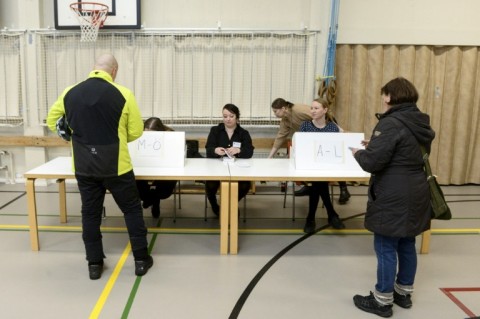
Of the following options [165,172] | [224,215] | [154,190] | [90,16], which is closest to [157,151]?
[165,172]

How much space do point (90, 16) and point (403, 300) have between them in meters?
4.26

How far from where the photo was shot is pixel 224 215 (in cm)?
322

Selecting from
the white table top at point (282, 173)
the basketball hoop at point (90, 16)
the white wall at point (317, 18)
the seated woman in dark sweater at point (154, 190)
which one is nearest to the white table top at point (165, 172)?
the white table top at point (282, 173)

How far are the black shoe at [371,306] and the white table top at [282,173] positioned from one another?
0.93 m

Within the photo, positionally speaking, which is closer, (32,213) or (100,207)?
(100,207)

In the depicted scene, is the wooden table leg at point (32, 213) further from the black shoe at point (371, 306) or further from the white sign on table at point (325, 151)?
the black shoe at point (371, 306)

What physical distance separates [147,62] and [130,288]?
310cm

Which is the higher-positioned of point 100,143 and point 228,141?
point 100,143

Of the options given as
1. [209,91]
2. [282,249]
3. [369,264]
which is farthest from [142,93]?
[369,264]

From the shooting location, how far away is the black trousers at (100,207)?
2746mm

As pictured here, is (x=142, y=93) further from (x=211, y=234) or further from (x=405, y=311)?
(x=405, y=311)

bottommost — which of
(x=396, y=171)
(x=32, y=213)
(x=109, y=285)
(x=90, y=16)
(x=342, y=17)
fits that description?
(x=109, y=285)

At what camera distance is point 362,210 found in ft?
→ 14.6

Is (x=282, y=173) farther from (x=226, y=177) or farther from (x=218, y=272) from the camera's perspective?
(x=218, y=272)
